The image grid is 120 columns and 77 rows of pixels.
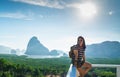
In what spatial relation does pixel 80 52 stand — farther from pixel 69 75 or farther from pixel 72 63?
pixel 69 75

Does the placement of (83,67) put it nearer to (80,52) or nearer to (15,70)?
(80,52)

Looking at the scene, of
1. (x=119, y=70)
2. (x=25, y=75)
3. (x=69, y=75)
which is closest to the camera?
(x=69, y=75)

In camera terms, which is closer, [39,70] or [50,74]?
[50,74]

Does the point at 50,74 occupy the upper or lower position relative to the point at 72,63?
lower

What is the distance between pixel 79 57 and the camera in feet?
11.1

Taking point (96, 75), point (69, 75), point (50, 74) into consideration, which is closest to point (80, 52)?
point (69, 75)

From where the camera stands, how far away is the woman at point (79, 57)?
336cm

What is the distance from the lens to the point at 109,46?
497ft

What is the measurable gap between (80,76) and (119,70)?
41.5 inches

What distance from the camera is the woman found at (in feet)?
11.0

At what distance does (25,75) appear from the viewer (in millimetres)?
52531

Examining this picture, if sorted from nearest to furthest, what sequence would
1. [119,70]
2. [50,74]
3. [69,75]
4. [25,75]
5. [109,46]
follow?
1. [69,75]
2. [119,70]
3. [50,74]
4. [25,75]
5. [109,46]

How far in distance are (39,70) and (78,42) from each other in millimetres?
51740

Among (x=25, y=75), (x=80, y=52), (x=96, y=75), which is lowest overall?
(x=25, y=75)
